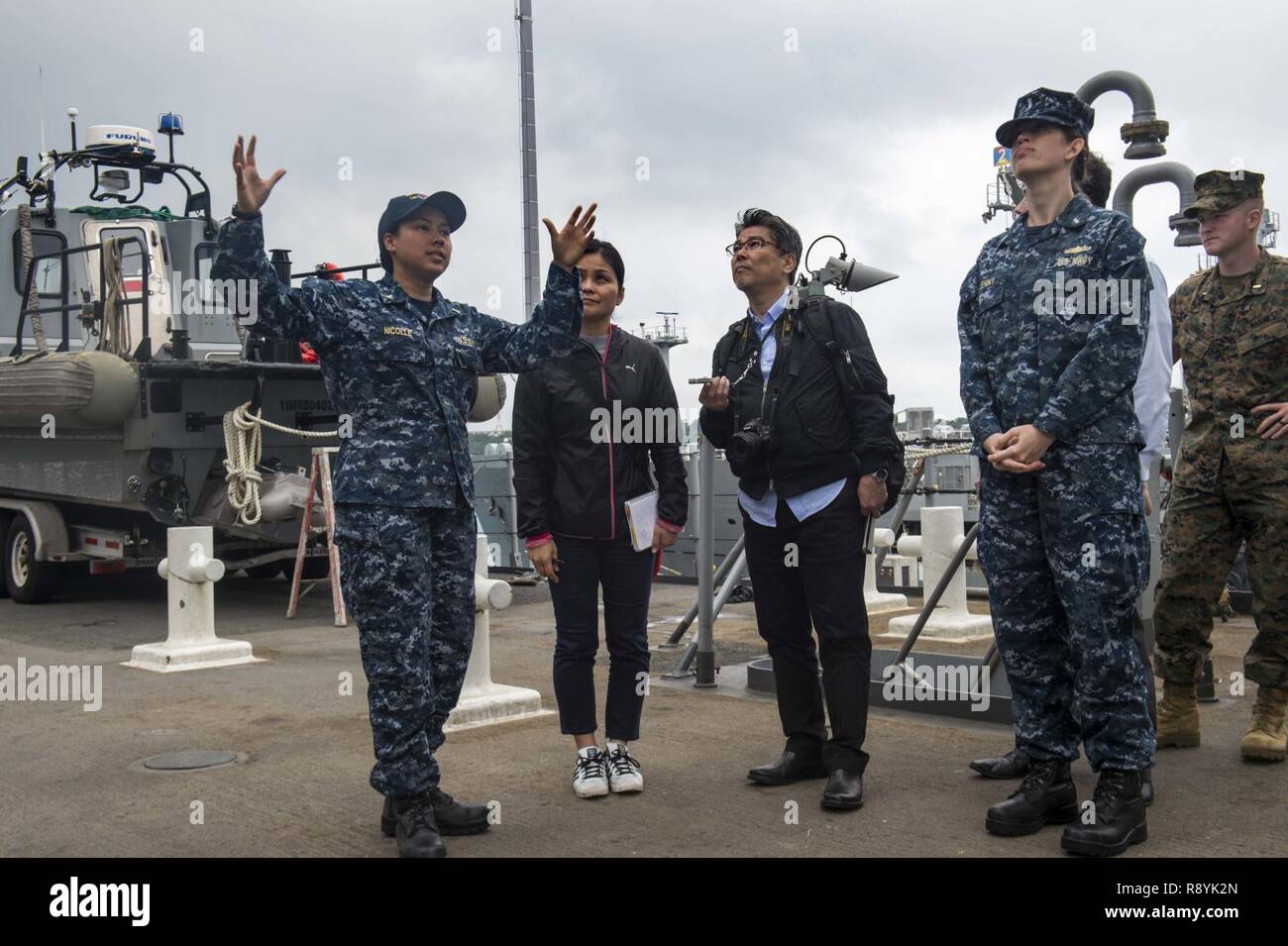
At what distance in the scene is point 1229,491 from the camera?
15.6 ft

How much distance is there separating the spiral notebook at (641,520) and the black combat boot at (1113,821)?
5.61ft

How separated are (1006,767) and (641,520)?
1.58 metres

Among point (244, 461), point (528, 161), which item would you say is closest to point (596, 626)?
point (244, 461)

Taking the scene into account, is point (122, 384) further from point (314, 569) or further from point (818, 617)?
point (818, 617)

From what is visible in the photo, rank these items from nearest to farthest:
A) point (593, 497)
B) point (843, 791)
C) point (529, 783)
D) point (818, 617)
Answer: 1. point (843, 791)
2. point (818, 617)
3. point (593, 497)
4. point (529, 783)

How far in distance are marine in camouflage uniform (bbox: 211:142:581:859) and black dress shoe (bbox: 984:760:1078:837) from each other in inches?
68.4

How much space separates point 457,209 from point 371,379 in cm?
63

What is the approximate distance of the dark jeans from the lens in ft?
15.0

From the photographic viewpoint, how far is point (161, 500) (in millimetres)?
9930

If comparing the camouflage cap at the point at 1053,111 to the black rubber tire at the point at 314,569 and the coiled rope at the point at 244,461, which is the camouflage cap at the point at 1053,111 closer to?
the coiled rope at the point at 244,461

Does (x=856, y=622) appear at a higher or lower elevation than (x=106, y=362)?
lower

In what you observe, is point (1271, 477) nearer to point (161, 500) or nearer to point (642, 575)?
point (642, 575)
